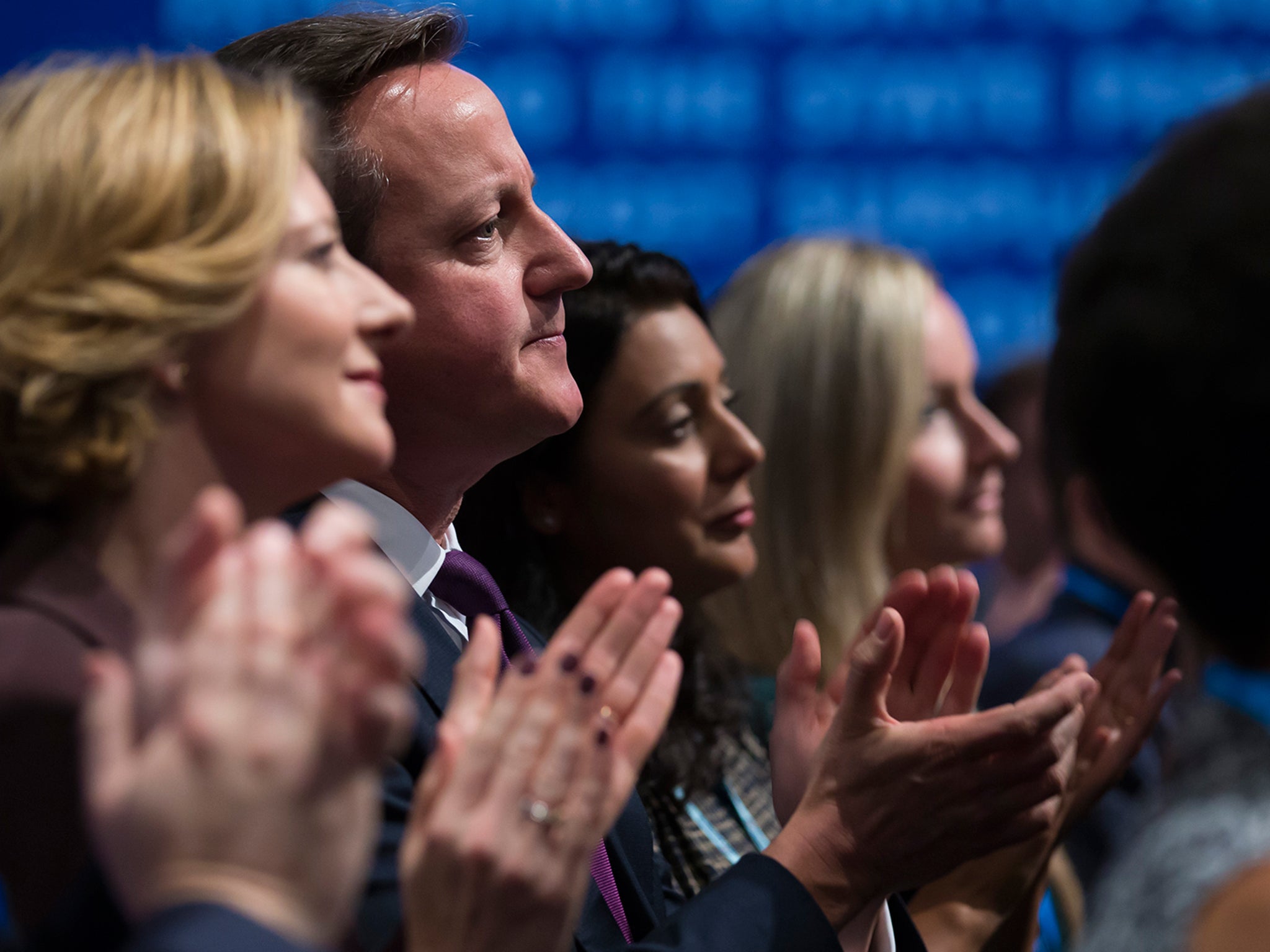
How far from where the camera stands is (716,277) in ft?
12.7

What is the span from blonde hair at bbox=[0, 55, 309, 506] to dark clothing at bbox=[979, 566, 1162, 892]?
174cm

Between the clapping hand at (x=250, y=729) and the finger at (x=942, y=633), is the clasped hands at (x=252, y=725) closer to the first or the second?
the clapping hand at (x=250, y=729)

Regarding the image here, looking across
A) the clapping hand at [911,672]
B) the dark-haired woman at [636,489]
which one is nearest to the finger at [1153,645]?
the clapping hand at [911,672]

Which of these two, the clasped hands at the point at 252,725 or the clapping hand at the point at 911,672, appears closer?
the clasped hands at the point at 252,725

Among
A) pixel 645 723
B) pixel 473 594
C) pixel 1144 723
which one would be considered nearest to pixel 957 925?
pixel 1144 723

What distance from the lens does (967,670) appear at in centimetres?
157

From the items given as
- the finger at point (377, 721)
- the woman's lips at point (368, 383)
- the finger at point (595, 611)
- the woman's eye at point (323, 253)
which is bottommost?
the finger at point (595, 611)

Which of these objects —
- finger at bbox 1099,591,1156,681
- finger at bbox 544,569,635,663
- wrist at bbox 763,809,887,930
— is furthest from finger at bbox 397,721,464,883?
finger at bbox 1099,591,1156,681

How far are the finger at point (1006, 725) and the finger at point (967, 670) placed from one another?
0.18m

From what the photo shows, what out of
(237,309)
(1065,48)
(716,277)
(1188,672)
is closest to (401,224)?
(237,309)

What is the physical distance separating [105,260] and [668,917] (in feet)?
2.61

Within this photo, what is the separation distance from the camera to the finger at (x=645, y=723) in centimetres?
107

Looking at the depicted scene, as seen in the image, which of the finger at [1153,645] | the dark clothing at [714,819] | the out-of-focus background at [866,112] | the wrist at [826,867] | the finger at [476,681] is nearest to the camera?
the finger at [476,681]

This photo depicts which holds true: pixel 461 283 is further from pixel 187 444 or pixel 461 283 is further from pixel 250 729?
pixel 250 729
